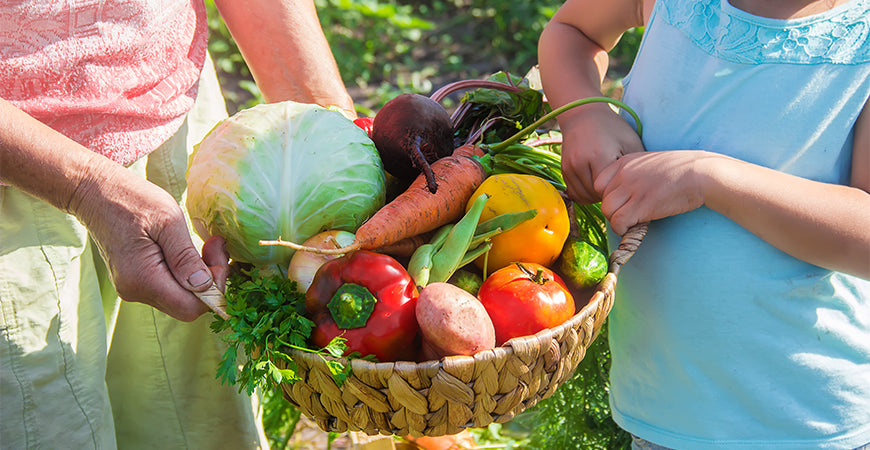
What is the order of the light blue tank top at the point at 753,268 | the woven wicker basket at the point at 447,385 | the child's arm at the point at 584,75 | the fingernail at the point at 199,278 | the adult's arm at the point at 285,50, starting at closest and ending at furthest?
the woven wicker basket at the point at 447,385
the fingernail at the point at 199,278
the light blue tank top at the point at 753,268
the child's arm at the point at 584,75
the adult's arm at the point at 285,50

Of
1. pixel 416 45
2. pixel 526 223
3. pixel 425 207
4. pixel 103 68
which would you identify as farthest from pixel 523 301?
pixel 416 45

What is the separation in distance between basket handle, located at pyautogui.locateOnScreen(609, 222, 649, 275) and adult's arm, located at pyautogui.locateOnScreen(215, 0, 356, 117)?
2.73 ft

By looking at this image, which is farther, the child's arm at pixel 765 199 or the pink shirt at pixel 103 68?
the pink shirt at pixel 103 68

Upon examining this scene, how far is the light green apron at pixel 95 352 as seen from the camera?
1.40 metres

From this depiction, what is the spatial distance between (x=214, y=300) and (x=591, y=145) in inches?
31.9

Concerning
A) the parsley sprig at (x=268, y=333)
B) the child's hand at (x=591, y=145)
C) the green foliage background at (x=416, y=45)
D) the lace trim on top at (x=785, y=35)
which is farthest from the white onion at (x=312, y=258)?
the green foliage background at (x=416, y=45)

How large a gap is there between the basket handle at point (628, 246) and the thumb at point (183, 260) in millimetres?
745

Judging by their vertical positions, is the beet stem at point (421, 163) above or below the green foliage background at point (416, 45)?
above

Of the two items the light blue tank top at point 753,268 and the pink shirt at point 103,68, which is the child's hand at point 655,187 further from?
the pink shirt at point 103,68

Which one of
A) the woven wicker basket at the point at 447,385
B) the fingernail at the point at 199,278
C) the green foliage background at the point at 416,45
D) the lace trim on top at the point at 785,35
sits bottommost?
the green foliage background at the point at 416,45

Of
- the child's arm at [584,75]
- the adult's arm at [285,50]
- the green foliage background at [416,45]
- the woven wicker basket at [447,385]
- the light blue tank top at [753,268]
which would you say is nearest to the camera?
the woven wicker basket at [447,385]

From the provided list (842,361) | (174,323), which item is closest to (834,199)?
(842,361)

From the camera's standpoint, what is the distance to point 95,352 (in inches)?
60.4

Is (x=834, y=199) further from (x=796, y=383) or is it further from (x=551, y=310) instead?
(x=551, y=310)
